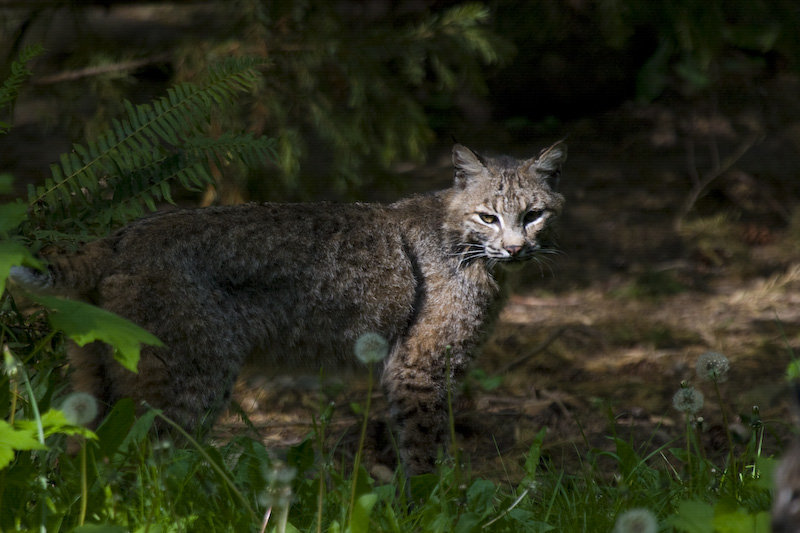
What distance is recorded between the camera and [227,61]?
12.4ft

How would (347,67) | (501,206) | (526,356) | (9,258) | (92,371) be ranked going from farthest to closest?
(526,356)
(347,67)
(501,206)
(92,371)
(9,258)

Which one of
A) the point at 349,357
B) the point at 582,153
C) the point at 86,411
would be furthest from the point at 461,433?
the point at 582,153

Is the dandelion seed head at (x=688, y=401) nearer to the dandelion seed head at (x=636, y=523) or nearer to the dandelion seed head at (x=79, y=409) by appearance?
the dandelion seed head at (x=636, y=523)

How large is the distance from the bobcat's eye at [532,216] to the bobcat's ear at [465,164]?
1.21ft

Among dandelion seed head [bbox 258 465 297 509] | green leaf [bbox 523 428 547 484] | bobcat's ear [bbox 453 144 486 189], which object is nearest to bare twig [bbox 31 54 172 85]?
bobcat's ear [bbox 453 144 486 189]

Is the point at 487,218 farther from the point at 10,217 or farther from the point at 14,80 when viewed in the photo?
the point at 10,217

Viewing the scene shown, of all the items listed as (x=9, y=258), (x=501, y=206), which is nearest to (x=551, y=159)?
(x=501, y=206)

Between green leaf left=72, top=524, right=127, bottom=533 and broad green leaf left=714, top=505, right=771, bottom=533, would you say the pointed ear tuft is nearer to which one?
broad green leaf left=714, top=505, right=771, bottom=533

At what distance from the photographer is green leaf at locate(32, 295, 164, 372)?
2.15 meters

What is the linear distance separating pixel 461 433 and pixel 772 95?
25.2ft

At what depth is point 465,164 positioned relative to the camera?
15.3ft

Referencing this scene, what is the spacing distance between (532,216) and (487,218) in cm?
25

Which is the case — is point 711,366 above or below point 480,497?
above

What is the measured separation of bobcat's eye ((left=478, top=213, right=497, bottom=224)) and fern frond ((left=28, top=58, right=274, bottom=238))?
1.30 meters
